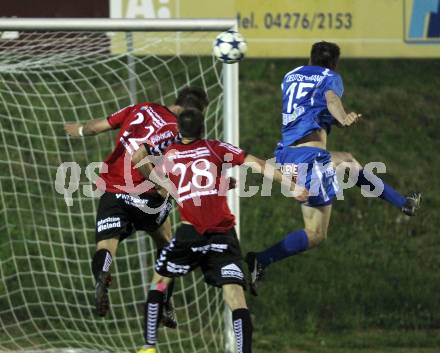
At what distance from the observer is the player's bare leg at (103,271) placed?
30.5 ft

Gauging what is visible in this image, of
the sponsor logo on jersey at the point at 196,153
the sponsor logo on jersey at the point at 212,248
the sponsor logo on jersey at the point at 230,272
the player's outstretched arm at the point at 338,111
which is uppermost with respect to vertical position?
the sponsor logo on jersey at the point at 196,153

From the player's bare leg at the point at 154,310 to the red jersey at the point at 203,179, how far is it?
0.64m

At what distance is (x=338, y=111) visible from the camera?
954cm

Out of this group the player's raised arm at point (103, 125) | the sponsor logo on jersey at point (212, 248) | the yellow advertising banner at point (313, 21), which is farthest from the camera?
the yellow advertising banner at point (313, 21)

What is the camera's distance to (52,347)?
1134 cm

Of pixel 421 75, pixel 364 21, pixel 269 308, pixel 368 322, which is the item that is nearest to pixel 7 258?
pixel 269 308

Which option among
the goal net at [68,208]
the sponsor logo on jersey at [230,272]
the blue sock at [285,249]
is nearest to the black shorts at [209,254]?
the sponsor logo on jersey at [230,272]

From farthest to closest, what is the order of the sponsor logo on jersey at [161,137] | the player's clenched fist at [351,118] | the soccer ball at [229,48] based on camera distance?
the soccer ball at [229,48]
the sponsor logo on jersey at [161,137]
the player's clenched fist at [351,118]

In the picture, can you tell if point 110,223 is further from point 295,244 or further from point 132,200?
point 295,244

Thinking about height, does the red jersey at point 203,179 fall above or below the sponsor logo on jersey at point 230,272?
above

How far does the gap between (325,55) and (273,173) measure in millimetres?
1684

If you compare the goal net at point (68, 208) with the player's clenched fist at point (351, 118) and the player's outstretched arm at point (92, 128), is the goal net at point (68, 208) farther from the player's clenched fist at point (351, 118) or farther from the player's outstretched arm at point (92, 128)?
the player's clenched fist at point (351, 118)

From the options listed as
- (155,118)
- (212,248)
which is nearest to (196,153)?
(212,248)

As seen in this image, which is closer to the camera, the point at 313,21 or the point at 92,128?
the point at 92,128
